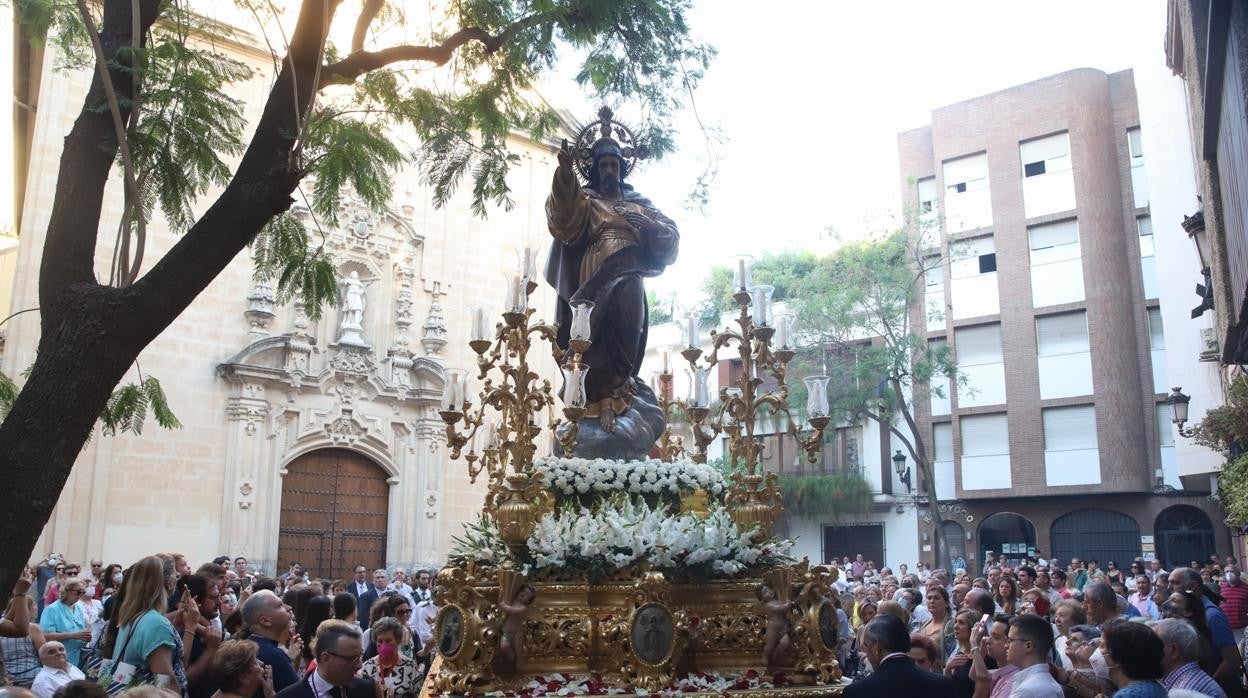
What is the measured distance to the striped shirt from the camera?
194 inches

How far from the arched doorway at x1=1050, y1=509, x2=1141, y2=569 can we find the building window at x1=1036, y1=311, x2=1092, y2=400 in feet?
11.8

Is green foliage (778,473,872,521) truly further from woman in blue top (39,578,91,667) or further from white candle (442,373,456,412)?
white candle (442,373,456,412)

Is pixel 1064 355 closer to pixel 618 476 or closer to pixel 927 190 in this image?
pixel 927 190

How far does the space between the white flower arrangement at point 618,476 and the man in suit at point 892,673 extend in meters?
2.50

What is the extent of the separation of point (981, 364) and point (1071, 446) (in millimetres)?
3657

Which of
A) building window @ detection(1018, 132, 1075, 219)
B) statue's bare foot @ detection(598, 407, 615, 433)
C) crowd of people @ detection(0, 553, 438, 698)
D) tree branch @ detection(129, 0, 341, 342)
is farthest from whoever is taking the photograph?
building window @ detection(1018, 132, 1075, 219)

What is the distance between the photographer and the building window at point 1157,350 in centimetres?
2906

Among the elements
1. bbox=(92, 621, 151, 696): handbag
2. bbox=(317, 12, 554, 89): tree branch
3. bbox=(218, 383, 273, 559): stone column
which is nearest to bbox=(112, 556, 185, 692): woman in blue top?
bbox=(92, 621, 151, 696): handbag

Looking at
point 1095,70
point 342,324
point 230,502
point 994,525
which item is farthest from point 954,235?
point 230,502

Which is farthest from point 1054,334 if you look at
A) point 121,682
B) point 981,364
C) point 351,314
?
point 121,682

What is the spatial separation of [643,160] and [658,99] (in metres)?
0.52

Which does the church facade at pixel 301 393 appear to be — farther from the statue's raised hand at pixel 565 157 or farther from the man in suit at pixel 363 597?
the statue's raised hand at pixel 565 157

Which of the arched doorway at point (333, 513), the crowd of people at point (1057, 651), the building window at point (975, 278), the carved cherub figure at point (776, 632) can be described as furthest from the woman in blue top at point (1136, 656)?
the building window at point (975, 278)

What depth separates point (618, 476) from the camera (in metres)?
6.98
